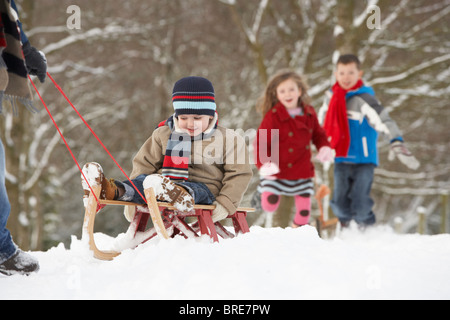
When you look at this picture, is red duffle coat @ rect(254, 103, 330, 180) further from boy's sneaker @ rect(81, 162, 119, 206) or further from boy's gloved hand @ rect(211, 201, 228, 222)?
boy's sneaker @ rect(81, 162, 119, 206)

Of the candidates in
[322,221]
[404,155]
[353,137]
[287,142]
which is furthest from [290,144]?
[404,155]

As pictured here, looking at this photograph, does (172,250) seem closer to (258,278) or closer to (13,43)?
(258,278)

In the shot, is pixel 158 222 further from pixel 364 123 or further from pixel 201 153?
pixel 364 123

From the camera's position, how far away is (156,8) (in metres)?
10.8

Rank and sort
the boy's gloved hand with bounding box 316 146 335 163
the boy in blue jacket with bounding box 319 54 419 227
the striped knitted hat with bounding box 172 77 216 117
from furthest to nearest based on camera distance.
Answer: the boy in blue jacket with bounding box 319 54 419 227 → the boy's gloved hand with bounding box 316 146 335 163 → the striped knitted hat with bounding box 172 77 216 117

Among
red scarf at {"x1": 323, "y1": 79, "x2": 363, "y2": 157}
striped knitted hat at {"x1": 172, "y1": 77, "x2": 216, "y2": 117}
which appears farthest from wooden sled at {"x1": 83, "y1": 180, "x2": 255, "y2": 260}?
red scarf at {"x1": 323, "y1": 79, "x2": 363, "y2": 157}

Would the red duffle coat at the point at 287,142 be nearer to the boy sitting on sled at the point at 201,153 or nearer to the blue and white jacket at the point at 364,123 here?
the blue and white jacket at the point at 364,123

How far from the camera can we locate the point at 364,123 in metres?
4.62

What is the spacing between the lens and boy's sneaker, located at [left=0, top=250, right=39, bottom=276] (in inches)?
94.3

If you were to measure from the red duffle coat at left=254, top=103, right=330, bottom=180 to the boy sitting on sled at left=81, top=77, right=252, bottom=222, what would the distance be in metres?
1.31

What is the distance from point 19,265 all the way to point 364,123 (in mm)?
3427

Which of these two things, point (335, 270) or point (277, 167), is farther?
point (277, 167)

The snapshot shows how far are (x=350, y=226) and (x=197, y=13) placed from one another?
Result: 744cm
